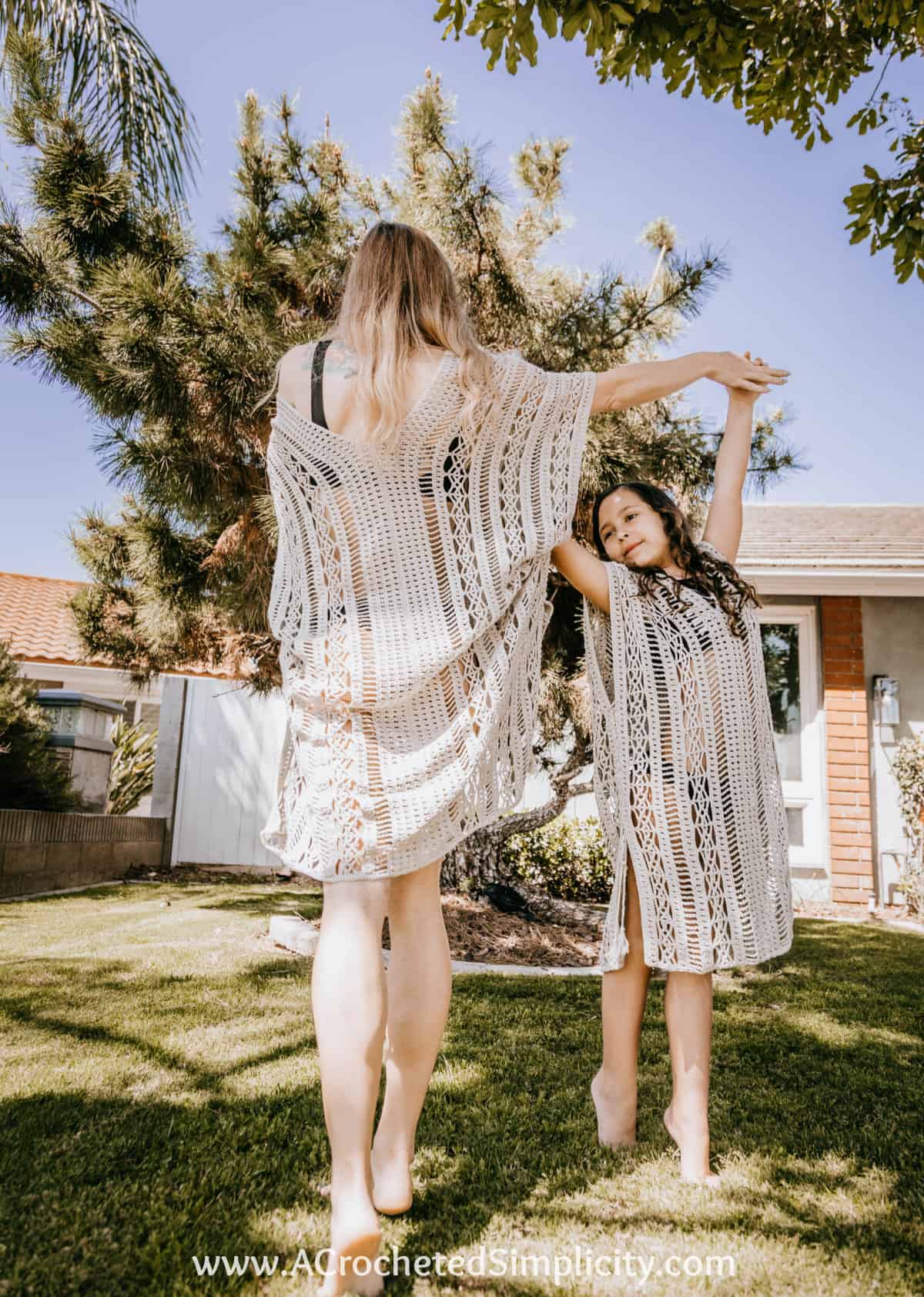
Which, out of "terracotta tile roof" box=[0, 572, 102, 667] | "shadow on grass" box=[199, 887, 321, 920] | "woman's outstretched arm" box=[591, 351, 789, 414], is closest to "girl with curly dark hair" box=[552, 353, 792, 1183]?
"woman's outstretched arm" box=[591, 351, 789, 414]

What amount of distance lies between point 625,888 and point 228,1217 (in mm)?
1001

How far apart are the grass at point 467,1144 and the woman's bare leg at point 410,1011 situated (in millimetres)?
130

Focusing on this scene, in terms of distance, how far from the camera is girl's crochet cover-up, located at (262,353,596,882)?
4.61 ft

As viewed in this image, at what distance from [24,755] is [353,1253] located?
5150mm

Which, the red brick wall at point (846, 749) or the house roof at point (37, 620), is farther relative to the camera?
the house roof at point (37, 620)

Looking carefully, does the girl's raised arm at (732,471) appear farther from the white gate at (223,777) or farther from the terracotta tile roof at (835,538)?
the white gate at (223,777)

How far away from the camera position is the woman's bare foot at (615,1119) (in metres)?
1.77

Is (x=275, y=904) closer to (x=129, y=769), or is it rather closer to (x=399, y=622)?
(x=129, y=769)

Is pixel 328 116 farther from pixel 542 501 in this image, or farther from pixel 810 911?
pixel 810 911

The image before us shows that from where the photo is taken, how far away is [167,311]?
3395 mm

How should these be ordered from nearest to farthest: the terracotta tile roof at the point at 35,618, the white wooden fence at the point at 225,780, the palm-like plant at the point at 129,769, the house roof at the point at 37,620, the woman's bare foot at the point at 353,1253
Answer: the woman's bare foot at the point at 353,1253 < the white wooden fence at the point at 225,780 < the palm-like plant at the point at 129,769 < the house roof at the point at 37,620 < the terracotta tile roof at the point at 35,618

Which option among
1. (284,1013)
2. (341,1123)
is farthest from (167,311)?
(341,1123)

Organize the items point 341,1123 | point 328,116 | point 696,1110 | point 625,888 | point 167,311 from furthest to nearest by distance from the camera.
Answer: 1. point 328,116
2. point 167,311
3. point 625,888
4. point 696,1110
5. point 341,1123

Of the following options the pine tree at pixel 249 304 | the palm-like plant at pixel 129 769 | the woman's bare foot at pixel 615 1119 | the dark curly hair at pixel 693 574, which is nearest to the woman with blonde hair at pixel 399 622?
the dark curly hair at pixel 693 574
